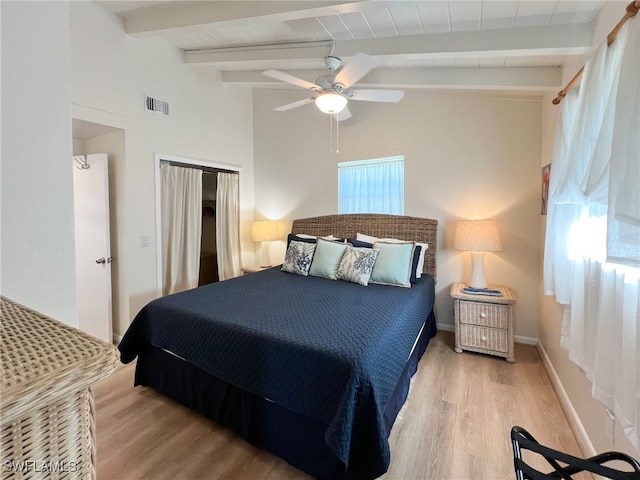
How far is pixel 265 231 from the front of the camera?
431cm

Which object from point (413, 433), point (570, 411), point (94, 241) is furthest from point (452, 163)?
point (94, 241)

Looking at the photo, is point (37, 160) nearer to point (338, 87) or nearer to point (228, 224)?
point (338, 87)

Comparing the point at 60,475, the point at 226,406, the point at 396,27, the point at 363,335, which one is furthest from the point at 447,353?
the point at 60,475

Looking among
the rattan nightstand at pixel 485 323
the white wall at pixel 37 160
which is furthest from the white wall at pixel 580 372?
the white wall at pixel 37 160

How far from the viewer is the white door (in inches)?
121

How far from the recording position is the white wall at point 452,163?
10.3ft

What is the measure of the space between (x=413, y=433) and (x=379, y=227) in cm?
229

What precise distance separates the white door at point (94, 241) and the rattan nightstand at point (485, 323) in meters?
3.55


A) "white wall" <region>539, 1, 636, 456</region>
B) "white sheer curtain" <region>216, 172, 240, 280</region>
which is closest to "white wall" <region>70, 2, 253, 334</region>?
"white sheer curtain" <region>216, 172, 240, 280</region>

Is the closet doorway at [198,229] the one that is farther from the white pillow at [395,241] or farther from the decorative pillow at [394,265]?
the decorative pillow at [394,265]

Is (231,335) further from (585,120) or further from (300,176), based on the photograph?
(300,176)

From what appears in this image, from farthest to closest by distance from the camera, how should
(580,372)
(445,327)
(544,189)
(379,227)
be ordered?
(379,227), (445,327), (544,189), (580,372)

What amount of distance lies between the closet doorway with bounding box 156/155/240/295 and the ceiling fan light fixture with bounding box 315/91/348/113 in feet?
6.46

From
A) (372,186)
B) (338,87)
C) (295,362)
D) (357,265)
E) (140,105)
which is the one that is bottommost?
(295,362)
